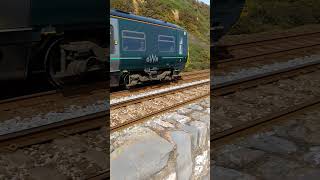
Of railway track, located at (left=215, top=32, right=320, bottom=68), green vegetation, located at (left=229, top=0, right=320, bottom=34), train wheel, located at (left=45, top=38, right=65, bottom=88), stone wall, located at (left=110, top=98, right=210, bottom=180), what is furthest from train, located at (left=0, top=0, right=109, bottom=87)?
green vegetation, located at (left=229, top=0, right=320, bottom=34)

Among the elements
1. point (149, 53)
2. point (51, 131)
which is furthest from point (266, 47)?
point (51, 131)

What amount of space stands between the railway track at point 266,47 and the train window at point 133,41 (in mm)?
2232

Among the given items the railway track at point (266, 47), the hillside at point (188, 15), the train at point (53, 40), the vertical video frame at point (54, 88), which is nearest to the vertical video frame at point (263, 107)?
the railway track at point (266, 47)

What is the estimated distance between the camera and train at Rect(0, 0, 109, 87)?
448cm

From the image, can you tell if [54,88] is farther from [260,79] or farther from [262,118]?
[260,79]

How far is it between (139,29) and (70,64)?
3.61 feet

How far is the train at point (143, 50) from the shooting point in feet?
13.6

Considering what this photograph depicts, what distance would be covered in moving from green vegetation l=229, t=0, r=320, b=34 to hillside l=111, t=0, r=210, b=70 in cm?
731

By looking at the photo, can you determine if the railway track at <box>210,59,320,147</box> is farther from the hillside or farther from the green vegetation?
the green vegetation

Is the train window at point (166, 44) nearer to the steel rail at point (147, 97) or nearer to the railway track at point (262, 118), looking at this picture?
the steel rail at point (147, 97)

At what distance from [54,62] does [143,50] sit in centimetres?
136

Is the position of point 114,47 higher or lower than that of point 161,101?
higher

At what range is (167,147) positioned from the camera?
138 inches

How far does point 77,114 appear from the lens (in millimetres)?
4570
